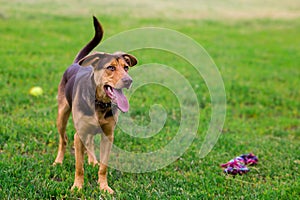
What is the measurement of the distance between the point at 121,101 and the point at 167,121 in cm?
345

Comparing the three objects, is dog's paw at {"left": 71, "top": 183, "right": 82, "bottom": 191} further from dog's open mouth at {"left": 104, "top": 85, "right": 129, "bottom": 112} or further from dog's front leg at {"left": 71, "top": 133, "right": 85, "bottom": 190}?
dog's open mouth at {"left": 104, "top": 85, "right": 129, "bottom": 112}

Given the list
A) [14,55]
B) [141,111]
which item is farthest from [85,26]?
[141,111]

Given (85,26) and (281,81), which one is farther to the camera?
(85,26)

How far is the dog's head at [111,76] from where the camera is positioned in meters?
4.25

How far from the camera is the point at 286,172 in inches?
227

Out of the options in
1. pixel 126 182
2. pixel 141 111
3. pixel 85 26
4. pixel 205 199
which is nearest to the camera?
pixel 205 199

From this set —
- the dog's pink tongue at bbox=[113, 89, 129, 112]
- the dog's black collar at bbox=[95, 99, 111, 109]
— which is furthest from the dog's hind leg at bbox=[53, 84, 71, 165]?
the dog's pink tongue at bbox=[113, 89, 129, 112]

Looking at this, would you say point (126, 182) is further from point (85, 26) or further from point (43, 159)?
point (85, 26)

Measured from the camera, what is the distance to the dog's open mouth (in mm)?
4247

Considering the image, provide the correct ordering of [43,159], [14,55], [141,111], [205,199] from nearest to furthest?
[205,199] < [43,159] < [141,111] < [14,55]

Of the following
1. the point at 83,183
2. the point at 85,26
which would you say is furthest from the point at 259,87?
the point at 85,26

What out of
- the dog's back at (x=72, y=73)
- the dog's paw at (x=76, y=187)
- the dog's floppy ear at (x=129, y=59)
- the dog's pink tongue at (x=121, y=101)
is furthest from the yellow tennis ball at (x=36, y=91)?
the dog's pink tongue at (x=121, y=101)

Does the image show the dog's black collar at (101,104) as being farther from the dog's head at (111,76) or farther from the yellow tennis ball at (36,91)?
the yellow tennis ball at (36,91)

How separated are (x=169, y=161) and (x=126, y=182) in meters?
0.96
